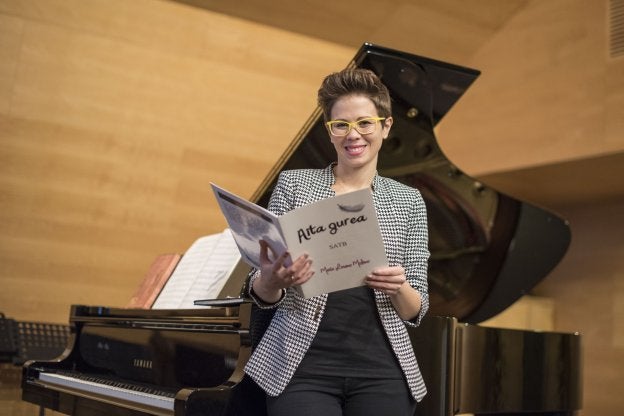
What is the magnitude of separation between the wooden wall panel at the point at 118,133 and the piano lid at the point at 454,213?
7.99 ft

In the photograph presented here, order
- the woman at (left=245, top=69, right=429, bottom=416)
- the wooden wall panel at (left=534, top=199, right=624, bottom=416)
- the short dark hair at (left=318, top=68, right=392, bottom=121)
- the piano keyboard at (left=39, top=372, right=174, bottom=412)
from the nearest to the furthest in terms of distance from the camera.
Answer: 1. the woman at (left=245, top=69, right=429, bottom=416)
2. the short dark hair at (left=318, top=68, right=392, bottom=121)
3. the piano keyboard at (left=39, top=372, right=174, bottom=412)
4. the wooden wall panel at (left=534, top=199, right=624, bottom=416)

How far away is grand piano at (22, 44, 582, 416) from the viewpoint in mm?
2475

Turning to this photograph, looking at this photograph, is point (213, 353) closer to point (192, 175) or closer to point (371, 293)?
point (371, 293)

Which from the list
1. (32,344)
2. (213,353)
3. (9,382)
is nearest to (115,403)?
(213,353)

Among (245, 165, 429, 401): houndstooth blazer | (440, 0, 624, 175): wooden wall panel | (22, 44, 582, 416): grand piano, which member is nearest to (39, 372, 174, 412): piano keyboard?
(22, 44, 582, 416): grand piano

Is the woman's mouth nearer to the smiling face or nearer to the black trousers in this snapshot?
the smiling face

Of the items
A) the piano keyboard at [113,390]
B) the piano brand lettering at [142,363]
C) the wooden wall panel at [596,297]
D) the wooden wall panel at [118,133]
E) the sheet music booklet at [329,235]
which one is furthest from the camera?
the wooden wall panel at [596,297]

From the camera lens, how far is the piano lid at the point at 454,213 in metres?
3.33

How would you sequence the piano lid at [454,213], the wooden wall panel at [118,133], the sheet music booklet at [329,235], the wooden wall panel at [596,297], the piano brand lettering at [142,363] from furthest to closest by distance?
the wooden wall panel at [596,297] < the wooden wall panel at [118,133] < the piano lid at [454,213] < the piano brand lettering at [142,363] < the sheet music booklet at [329,235]

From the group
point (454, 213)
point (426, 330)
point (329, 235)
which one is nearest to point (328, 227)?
point (329, 235)

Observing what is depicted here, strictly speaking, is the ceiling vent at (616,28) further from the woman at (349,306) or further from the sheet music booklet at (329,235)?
the sheet music booklet at (329,235)

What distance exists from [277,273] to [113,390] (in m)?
1.23

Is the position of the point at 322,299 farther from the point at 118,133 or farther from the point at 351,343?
the point at 118,133

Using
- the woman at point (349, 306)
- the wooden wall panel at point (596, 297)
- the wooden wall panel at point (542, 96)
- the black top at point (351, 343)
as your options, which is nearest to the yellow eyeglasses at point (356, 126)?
the woman at point (349, 306)
